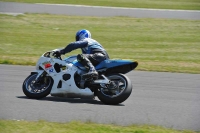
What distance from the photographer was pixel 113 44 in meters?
22.2

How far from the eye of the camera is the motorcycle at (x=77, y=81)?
973 cm

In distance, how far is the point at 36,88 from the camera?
1019cm

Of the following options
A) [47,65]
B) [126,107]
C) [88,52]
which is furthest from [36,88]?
[126,107]

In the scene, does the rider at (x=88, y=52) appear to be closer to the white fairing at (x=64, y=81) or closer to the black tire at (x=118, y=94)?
the white fairing at (x=64, y=81)

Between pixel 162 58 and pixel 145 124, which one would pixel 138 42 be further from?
pixel 145 124

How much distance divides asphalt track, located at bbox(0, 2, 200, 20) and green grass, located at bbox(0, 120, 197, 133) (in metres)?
22.3

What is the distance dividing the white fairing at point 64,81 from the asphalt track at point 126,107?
0.50 feet

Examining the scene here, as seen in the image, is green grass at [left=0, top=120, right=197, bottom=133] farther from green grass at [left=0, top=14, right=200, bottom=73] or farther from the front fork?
green grass at [left=0, top=14, right=200, bottom=73]

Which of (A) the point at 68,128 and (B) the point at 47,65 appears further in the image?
(B) the point at 47,65

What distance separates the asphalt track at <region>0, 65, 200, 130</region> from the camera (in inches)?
325

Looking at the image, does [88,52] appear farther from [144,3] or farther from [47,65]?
[144,3]

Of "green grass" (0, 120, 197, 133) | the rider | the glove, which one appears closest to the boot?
the rider

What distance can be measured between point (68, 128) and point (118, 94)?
261 centimetres

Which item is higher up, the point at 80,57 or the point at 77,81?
the point at 80,57
